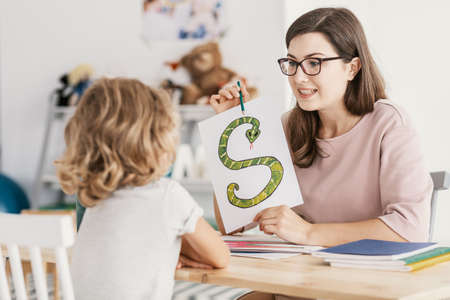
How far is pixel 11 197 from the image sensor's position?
4.29 meters

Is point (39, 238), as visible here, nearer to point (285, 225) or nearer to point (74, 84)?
point (285, 225)

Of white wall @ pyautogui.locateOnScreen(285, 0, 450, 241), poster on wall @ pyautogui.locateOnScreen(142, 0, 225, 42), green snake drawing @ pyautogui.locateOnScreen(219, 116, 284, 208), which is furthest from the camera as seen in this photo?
poster on wall @ pyautogui.locateOnScreen(142, 0, 225, 42)

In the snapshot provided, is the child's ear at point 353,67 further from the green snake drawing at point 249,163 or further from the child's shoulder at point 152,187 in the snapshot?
the child's shoulder at point 152,187

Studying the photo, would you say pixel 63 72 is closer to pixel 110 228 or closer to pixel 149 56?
pixel 149 56

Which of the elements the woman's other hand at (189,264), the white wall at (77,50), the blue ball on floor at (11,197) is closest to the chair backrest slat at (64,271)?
the woman's other hand at (189,264)

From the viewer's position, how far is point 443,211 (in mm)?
3291

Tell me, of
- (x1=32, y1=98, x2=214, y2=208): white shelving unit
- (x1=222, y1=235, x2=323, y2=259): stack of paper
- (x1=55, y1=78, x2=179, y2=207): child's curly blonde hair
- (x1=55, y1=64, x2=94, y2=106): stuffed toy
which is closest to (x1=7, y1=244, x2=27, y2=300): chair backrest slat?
(x1=55, y1=78, x2=179, y2=207): child's curly blonde hair

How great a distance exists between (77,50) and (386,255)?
12.1 ft

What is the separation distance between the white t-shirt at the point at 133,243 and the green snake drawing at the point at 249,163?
1.15ft

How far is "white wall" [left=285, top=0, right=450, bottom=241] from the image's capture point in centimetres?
329

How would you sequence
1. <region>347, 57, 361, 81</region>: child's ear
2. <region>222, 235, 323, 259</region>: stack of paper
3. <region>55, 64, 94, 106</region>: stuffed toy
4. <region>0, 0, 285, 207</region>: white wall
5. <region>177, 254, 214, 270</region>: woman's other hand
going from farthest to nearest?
<region>55, 64, 94, 106</region>: stuffed toy, <region>0, 0, 285, 207</region>: white wall, <region>347, 57, 361, 81</region>: child's ear, <region>222, 235, 323, 259</region>: stack of paper, <region>177, 254, 214, 270</region>: woman's other hand

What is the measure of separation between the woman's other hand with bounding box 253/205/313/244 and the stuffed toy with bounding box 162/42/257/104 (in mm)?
2563

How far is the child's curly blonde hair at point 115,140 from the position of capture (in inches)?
41.9

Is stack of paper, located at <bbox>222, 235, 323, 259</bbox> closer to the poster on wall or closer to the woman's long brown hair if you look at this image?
the woman's long brown hair
